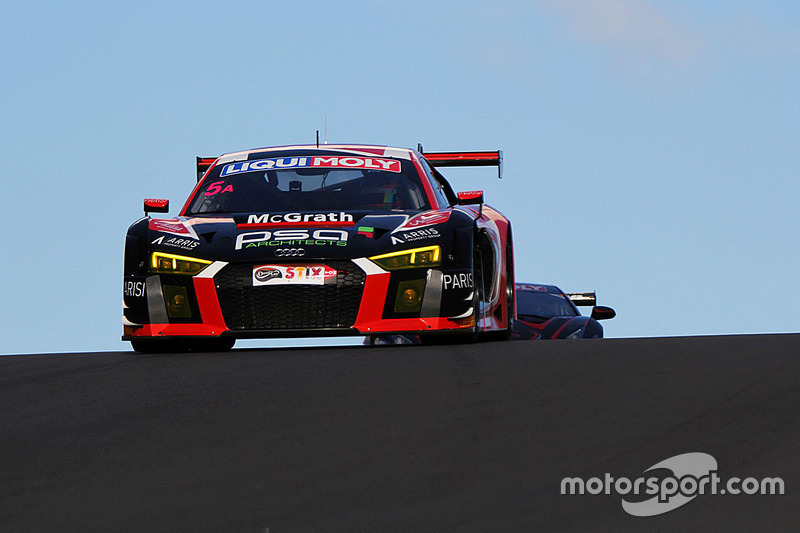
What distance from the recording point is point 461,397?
4.42 m

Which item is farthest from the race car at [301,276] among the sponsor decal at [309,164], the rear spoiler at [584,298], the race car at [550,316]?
the rear spoiler at [584,298]

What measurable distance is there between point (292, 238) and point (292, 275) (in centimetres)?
25

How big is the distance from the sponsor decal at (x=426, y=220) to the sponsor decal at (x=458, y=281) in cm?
35

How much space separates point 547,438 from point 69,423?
1.60 metres

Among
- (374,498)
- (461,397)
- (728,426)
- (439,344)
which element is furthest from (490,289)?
(374,498)

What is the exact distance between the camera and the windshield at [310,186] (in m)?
8.44

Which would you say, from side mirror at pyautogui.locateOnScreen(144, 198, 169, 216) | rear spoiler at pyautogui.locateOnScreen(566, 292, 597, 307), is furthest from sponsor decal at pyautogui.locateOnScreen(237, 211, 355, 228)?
rear spoiler at pyautogui.locateOnScreen(566, 292, 597, 307)

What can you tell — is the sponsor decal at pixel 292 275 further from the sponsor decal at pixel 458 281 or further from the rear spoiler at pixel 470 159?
the rear spoiler at pixel 470 159

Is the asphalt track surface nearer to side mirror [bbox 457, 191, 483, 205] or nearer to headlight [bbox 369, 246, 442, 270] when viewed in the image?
headlight [bbox 369, 246, 442, 270]

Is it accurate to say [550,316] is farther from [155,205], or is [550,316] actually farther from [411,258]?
[411,258]

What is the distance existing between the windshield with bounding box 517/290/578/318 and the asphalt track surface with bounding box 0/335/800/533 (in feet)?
25.8

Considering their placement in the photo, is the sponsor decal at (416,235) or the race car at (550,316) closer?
the sponsor decal at (416,235)

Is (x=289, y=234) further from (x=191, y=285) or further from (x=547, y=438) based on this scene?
(x=547, y=438)

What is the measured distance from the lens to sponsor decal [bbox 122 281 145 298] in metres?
7.27
